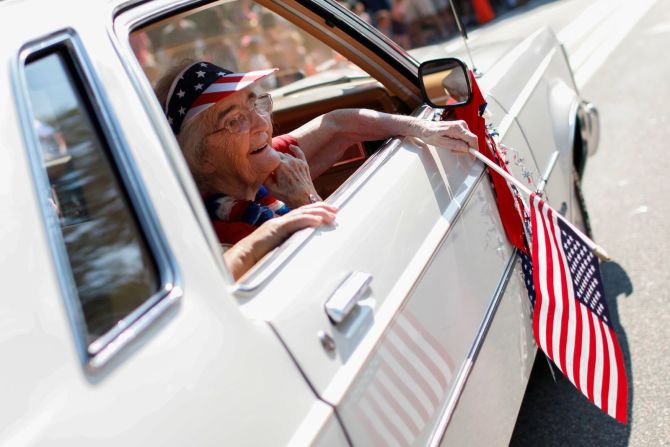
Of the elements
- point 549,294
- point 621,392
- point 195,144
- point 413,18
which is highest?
point 195,144

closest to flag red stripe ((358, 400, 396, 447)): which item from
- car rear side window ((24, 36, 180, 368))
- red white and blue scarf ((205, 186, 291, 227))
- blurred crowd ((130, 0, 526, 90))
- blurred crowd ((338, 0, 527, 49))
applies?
car rear side window ((24, 36, 180, 368))

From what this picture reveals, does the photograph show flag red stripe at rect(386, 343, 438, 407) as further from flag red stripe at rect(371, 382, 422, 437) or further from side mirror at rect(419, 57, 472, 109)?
side mirror at rect(419, 57, 472, 109)

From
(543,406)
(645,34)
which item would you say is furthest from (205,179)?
(645,34)

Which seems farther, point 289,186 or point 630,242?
point 630,242

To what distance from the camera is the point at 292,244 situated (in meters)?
1.92

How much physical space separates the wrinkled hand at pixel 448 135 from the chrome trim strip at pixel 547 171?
0.71 metres

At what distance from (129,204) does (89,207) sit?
138 millimetres

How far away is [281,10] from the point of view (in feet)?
10.2

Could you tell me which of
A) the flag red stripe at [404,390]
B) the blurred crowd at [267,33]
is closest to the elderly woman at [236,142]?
the flag red stripe at [404,390]

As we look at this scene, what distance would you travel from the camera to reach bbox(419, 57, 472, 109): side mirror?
2.93 m

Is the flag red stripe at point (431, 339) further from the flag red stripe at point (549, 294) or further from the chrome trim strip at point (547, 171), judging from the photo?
the chrome trim strip at point (547, 171)

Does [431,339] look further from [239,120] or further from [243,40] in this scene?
[243,40]

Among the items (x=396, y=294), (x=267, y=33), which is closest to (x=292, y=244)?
(x=396, y=294)

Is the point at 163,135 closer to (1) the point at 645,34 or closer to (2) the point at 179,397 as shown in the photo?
(2) the point at 179,397
